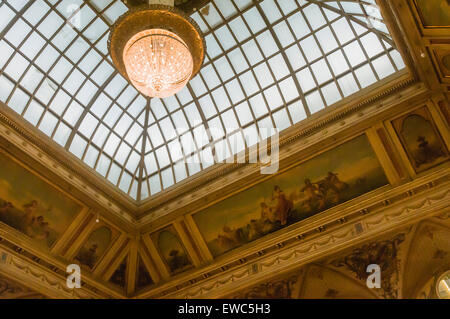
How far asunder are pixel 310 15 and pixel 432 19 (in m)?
5.06

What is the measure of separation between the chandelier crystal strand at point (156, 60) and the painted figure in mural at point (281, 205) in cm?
534

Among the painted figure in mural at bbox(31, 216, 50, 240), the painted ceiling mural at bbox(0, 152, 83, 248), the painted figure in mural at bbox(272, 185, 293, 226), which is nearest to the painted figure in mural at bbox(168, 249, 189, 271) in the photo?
the painted ceiling mural at bbox(0, 152, 83, 248)

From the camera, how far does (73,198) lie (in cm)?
1459

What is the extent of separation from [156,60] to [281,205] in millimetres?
6463

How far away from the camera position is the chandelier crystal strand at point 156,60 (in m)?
10.4

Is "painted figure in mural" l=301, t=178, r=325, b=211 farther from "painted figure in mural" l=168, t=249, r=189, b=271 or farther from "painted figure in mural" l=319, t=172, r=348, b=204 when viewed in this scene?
"painted figure in mural" l=168, t=249, r=189, b=271

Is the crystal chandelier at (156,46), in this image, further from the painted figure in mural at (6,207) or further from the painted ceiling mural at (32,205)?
the painted figure in mural at (6,207)

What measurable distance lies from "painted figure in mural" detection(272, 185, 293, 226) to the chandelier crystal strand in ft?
17.5

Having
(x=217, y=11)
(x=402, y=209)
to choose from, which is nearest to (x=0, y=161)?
(x=217, y=11)

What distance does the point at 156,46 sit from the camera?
10422 mm

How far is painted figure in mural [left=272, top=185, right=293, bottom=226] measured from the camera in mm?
14211

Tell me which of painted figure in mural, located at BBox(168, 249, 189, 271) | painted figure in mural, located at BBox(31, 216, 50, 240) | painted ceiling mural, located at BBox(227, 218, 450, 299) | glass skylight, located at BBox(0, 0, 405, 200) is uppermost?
glass skylight, located at BBox(0, 0, 405, 200)
